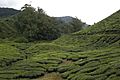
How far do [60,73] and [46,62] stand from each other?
11322mm

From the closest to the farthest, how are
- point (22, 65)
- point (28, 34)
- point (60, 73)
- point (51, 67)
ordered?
1. point (60, 73)
2. point (51, 67)
3. point (22, 65)
4. point (28, 34)

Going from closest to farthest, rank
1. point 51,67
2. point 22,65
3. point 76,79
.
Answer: point 76,79 → point 51,67 → point 22,65

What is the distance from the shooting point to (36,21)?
518ft

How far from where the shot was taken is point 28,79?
2077 inches

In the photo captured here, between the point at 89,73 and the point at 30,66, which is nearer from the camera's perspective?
the point at 89,73

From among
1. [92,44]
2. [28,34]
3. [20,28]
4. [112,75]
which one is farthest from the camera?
[20,28]

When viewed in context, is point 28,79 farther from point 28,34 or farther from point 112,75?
point 28,34

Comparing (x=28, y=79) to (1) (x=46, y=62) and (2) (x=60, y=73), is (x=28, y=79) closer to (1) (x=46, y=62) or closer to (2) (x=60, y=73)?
(2) (x=60, y=73)

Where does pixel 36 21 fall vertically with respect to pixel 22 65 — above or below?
above

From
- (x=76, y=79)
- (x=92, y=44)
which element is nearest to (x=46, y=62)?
(x=76, y=79)

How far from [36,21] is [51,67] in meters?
99.2

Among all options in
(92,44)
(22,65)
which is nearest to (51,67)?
(22,65)

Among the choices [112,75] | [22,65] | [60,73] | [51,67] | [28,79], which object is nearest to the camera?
[112,75]

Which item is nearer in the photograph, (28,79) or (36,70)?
(28,79)
